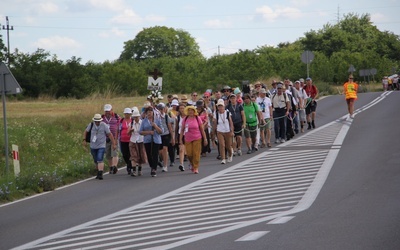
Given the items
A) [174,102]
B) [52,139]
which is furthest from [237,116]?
[52,139]

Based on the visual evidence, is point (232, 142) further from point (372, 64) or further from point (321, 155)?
point (372, 64)

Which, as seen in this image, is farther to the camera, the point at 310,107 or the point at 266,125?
the point at 310,107

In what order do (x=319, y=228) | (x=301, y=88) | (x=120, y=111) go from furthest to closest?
(x=120, y=111) < (x=301, y=88) < (x=319, y=228)

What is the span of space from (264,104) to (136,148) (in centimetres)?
653

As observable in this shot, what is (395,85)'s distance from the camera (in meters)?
73.2

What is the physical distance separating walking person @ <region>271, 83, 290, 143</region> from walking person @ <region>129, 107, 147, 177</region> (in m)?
7.03

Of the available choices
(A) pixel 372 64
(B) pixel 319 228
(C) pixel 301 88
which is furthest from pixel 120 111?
(A) pixel 372 64

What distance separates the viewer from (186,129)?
22.9 m

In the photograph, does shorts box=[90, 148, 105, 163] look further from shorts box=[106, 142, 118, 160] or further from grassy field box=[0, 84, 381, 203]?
grassy field box=[0, 84, 381, 203]

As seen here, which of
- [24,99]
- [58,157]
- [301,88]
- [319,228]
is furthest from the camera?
[24,99]

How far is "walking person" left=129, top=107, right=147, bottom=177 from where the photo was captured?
23047 millimetres

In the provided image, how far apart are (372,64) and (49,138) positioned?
183ft

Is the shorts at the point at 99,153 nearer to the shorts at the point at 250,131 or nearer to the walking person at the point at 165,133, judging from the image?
the walking person at the point at 165,133

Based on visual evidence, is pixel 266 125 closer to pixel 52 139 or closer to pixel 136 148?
pixel 136 148
